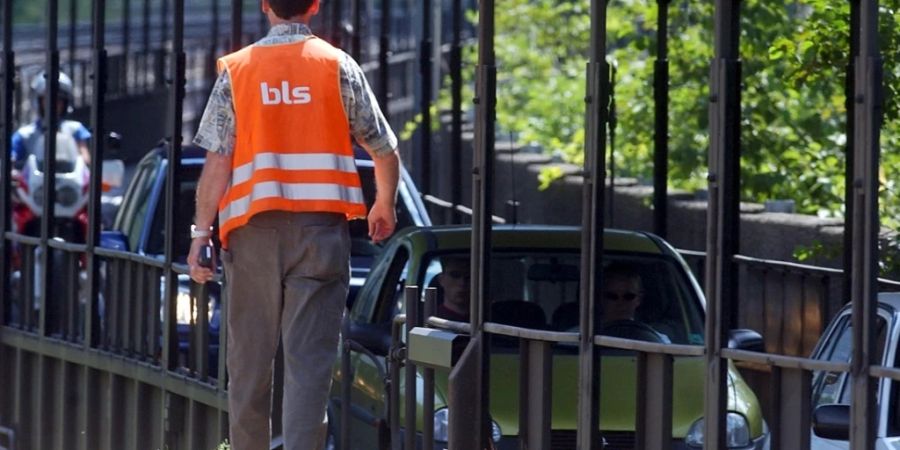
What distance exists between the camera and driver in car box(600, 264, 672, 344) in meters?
9.05

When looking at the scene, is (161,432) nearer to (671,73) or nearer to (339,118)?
(339,118)

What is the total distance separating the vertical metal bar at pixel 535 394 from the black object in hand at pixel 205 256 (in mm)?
1116

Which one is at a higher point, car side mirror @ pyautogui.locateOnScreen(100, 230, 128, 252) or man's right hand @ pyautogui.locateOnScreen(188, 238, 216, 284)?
man's right hand @ pyautogui.locateOnScreen(188, 238, 216, 284)

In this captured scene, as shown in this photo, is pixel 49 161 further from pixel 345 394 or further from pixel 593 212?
pixel 593 212

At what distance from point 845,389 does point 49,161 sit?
210 inches

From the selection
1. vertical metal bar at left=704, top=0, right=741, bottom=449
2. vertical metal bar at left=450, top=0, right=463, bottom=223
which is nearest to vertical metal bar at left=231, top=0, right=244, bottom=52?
vertical metal bar at left=704, top=0, right=741, bottom=449

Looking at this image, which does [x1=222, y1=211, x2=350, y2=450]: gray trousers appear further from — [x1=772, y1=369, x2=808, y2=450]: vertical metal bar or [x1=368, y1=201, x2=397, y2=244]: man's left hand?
[x1=772, y1=369, x2=808, y2=450]: vertical metal bar

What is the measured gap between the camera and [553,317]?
925 cm

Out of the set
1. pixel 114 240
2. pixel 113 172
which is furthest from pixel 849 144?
pixel 113 172

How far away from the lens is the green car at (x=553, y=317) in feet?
27.0

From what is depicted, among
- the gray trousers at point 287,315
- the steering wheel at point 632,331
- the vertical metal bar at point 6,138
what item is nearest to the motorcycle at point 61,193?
the vertical metal bar at point 6,138

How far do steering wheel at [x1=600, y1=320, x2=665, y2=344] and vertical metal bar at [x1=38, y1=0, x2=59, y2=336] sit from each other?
363 cm

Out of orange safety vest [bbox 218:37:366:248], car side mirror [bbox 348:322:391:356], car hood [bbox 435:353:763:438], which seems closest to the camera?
orange safety vest [bbox 218:37:366:248]

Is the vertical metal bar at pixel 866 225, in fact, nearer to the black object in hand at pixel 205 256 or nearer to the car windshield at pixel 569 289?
the black object in hand at pixel 205 256
